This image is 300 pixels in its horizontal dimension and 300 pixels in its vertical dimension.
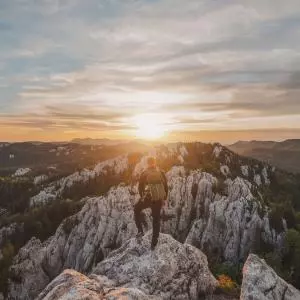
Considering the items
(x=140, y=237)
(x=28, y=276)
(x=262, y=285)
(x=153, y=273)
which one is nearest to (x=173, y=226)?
(x=28, y=276)

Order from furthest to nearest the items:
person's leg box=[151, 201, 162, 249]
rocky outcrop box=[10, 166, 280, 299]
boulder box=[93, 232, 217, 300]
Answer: rocky outcrop box=[10, 166, 280, 299] < person's leg box=[151, 201, 162, 249] < boulder box=[93, 232, 217, 300]

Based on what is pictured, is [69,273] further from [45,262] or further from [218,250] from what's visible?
[45,262]

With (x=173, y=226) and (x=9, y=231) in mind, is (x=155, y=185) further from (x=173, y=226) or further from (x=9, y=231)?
(x=9, y=231)

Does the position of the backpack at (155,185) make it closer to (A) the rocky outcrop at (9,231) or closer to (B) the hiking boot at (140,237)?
(B) the hiking boot at (140,237)

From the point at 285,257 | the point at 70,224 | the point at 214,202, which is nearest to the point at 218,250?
the point at 214,202

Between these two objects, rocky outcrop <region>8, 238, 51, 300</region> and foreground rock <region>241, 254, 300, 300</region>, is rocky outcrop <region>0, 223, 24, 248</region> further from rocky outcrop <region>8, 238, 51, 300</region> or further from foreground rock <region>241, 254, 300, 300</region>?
foreground rock <region>241, 254, 300, 300</region>

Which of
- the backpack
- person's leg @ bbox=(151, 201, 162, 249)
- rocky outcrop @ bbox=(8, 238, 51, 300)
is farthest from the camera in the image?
rocky outcrop @ bbox=(8, 238, 51, 300)

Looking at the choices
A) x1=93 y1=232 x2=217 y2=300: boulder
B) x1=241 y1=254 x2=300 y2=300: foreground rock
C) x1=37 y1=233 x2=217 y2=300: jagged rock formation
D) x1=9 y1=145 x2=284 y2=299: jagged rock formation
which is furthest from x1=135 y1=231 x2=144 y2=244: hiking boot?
x1=9 y1=145 x2=284 y2=299: jagged rock formation
